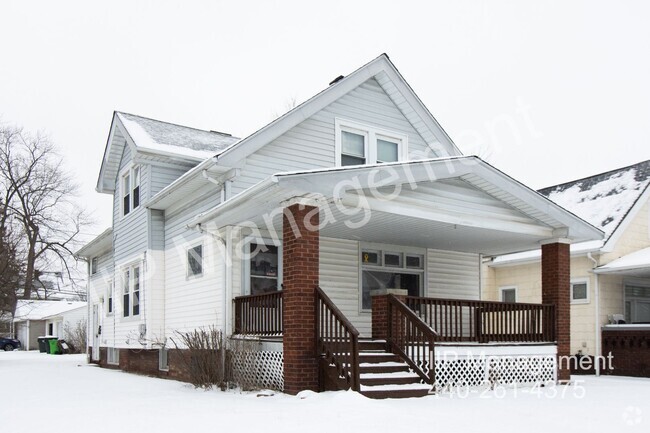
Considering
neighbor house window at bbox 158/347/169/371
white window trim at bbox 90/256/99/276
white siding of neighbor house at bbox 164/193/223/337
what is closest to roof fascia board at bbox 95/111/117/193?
white siding of neighbor house at bbox 164/193/223/337

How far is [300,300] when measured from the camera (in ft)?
34.7

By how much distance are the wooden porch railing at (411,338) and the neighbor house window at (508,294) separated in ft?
32.9

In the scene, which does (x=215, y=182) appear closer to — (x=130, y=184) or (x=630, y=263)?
(x=130, y=184)

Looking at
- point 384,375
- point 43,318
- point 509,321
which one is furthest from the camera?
point 43,318

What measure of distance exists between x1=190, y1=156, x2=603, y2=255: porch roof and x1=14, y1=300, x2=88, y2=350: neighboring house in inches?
1356

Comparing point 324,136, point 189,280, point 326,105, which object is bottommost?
point 189,280

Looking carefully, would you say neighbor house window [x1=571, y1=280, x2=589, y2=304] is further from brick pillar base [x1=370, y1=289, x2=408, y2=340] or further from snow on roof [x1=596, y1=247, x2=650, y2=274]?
brick pillar base [x1=370, y1=289, x2=408, y2=340]

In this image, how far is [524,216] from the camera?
13.9 m

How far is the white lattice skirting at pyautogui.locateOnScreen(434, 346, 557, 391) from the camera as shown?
39.4 feet

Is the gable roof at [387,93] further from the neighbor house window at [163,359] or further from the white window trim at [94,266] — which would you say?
the white window trim at [94,266]

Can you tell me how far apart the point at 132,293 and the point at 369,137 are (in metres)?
7.72

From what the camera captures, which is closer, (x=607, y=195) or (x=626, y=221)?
(x=626, y=221)

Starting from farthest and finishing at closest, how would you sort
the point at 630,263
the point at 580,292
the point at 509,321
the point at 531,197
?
the point at 580,292
the point at 630,263
the point at 509,321
the point at 531,197

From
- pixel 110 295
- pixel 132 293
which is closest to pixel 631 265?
pixel 132 293
